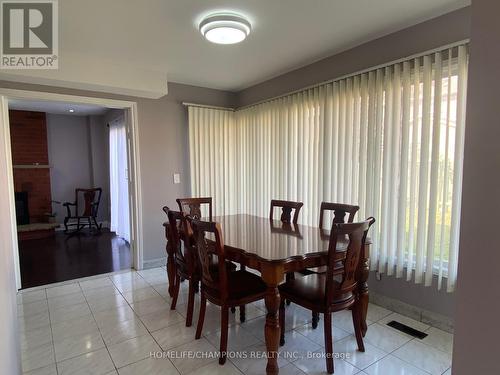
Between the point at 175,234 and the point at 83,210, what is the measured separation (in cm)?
519

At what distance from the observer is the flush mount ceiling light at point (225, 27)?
2.29 metres

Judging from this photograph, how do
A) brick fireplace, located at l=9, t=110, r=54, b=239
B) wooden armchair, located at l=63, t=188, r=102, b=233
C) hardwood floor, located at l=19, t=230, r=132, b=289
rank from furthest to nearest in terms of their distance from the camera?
wooden armchair, located at l=63, t=188, r=102, b=233 < brick fireplace, located at l=9, t=110, r=54, b=239 < hardwood floor, located at l=19, t=230, r=132, b=289

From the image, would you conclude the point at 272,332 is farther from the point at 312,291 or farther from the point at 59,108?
the point at 59,108

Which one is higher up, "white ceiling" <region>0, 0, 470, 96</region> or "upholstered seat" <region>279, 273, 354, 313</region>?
"white ceiling" <region>0, 0, 470, 96</region>

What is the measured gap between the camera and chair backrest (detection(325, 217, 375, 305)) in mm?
1809

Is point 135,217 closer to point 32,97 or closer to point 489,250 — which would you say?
point 32,97

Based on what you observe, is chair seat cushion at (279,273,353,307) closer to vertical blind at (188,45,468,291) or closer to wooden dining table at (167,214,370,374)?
wooden dining table at (167,214,370,374)

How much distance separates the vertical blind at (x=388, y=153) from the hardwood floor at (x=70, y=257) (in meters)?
2.48

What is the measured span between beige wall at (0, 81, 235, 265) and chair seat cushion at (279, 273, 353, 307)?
7.84 ft

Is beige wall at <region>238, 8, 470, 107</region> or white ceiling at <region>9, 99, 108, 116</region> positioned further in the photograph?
white ceiling at <region>9, 99, 108, 116</region>

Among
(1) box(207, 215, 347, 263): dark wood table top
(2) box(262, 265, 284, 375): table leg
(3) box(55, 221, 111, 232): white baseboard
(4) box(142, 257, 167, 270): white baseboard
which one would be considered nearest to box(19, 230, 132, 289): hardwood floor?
(4) box(142, 257, 167, 270): white baseboard

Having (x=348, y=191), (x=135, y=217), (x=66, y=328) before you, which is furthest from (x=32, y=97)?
(x=348, y=191)

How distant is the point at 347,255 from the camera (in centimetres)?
189

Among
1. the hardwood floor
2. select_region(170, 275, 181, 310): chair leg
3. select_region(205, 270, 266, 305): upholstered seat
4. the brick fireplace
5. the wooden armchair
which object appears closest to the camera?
select_region(205, 270, 266, 305): upholstered seat
